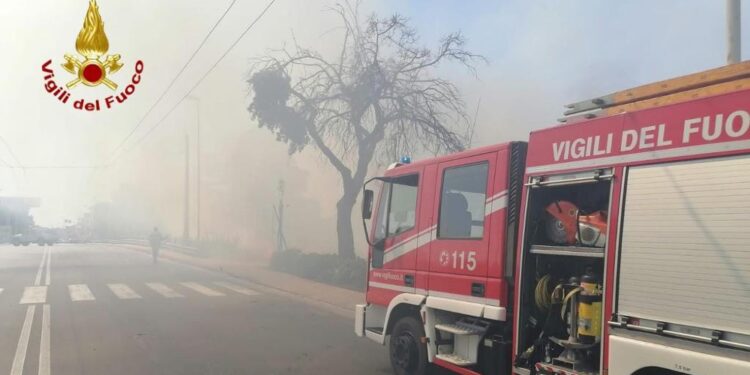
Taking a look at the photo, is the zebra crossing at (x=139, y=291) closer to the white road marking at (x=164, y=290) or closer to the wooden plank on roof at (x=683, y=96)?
the white road marking at (x=164, y=290)

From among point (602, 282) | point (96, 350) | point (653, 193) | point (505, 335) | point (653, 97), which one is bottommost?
point (96, 350)

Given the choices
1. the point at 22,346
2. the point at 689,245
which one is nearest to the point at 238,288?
the point at 22,346

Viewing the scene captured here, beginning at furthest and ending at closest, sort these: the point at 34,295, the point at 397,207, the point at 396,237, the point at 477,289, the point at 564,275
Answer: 1. the point at 34,295
2. the point at 397,207
3. the point at 396,237
4. the point at 477,289
5. the point at 564,275

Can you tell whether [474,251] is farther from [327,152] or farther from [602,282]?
[327,152]

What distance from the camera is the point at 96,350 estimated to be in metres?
6.77

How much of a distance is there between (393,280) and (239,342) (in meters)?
2.79

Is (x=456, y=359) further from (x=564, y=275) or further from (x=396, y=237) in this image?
(x=396, y=237)

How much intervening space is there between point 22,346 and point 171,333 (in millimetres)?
1801

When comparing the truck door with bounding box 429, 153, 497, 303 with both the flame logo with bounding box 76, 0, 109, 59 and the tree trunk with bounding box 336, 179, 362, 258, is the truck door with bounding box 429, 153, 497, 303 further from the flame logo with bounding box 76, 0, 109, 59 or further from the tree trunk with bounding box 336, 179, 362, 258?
the tree trunk with bounding box 336, 179, 362, 258

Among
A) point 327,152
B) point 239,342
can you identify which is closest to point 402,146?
point 327,152

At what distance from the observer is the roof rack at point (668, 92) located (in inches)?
121

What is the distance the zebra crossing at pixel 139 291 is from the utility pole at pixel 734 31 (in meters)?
10.3

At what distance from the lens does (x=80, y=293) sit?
1253 centimetres

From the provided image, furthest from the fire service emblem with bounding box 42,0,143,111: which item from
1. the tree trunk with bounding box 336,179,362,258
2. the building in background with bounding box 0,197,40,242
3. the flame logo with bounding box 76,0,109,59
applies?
the building in background with bounding box 0,197,40,242
